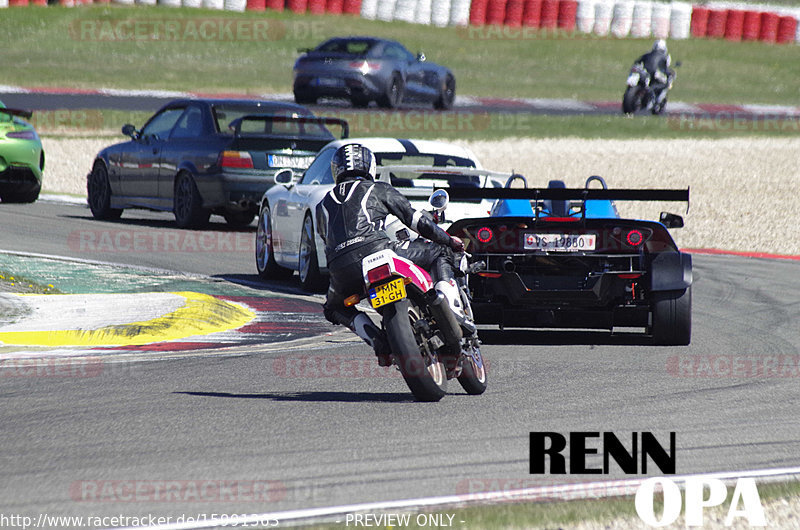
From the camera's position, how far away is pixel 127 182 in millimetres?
17281

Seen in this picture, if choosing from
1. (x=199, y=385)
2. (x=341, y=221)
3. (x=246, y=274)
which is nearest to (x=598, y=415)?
(x=341, y=221)

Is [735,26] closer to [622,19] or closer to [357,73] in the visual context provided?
[622,19]

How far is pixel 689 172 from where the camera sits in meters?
25.1

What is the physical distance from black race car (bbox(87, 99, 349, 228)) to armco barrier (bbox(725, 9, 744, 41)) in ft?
112

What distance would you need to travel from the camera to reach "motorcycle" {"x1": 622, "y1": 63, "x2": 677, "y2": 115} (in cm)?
3048

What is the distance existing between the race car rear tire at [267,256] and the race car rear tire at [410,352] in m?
5.68

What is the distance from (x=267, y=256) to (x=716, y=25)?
3817cm

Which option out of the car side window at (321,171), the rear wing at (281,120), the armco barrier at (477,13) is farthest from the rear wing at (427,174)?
the armco barrier at (477,13)

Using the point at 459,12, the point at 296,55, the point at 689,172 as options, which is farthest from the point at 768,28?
the point at 689,172

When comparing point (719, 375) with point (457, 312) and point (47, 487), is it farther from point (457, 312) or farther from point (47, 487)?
point (47, 487)

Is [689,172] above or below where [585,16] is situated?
below

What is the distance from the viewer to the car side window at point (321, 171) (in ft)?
40.7

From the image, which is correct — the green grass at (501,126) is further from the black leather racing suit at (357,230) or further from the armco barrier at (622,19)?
the black leather racing suit at (357,230)

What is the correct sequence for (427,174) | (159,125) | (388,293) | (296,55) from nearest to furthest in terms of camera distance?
(388,293) < (427,174) < (159,125) < (296,55)
